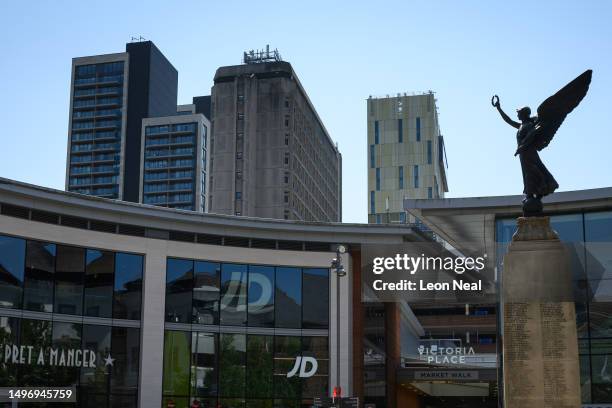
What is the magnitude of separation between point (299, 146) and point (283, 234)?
306 ft

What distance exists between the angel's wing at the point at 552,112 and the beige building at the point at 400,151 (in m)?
146

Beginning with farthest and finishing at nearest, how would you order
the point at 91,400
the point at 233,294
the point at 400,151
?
the point at 400,151 → the point at 233,294 → the point at 91,400

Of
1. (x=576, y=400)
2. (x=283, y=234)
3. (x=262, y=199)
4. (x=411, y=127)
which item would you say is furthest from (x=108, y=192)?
(x=576, y=400)

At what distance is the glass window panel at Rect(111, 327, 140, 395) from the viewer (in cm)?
4047

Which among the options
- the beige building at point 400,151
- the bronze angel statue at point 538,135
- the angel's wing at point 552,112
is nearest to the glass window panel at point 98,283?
the bronze angel statue at point 538,135

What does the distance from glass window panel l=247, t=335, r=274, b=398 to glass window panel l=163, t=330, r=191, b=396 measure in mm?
3036

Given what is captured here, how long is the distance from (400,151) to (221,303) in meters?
131

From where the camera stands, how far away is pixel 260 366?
4362 centimetres

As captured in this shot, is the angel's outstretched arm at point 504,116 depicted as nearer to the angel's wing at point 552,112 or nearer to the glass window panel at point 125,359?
the angel's wing at point 552,112

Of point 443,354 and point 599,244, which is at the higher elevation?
point 599,244

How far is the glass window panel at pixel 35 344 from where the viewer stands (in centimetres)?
3747

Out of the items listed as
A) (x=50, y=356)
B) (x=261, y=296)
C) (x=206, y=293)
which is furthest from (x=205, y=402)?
(x=50, y=356)

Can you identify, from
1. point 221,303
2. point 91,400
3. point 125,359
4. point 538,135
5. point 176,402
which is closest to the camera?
point 538,135

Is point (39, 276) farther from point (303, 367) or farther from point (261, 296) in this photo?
point (303, 367)
